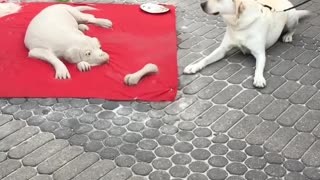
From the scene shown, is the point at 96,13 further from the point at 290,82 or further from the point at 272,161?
the point at 272,161

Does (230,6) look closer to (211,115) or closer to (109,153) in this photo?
(211,115)

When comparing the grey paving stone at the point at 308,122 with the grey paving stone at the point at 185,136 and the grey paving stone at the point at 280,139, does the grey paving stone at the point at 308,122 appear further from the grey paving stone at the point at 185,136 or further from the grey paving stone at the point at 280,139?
the grey paving stone at the point at 185,136

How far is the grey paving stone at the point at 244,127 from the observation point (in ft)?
8.12

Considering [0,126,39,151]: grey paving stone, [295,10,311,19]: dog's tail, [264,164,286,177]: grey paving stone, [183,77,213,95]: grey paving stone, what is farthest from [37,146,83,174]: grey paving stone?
[295,10,311,19]: dog's tail

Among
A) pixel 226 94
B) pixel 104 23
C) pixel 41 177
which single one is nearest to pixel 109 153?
pixel 41 177

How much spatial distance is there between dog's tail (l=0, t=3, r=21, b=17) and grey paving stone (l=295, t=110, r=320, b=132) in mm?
2568

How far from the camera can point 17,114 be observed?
8.61 feet

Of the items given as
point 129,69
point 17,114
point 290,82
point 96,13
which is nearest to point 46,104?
point 17,114

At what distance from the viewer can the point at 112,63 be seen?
3096 millimetres

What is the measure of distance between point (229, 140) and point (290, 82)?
0.80 m

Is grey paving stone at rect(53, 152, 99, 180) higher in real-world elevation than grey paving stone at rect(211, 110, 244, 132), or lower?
higher

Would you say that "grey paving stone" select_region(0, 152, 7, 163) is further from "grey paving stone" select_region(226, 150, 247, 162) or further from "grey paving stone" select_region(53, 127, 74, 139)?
"grey paving stone" select_region(226, 150, 247, 162)

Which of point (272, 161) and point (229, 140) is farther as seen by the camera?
point (229, 140)

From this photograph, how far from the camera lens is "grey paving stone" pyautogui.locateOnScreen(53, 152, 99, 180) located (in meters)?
2.17
